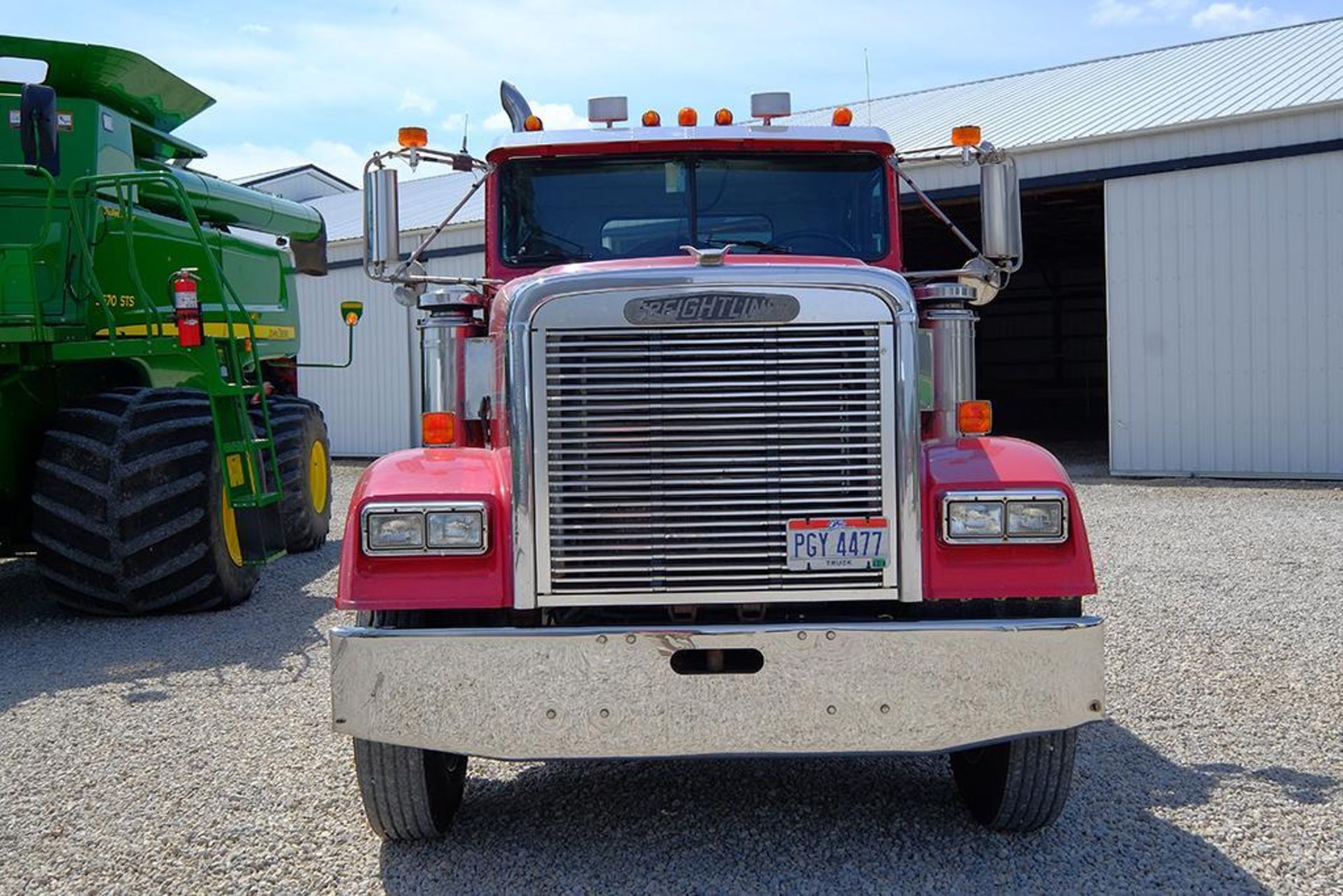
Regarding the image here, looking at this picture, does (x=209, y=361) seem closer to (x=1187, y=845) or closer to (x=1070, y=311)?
(x=1187, y=845)

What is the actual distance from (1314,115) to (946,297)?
12070 millimetres

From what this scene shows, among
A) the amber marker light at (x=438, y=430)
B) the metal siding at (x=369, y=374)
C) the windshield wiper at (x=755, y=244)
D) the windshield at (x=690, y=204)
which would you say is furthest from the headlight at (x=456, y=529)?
the metal siding at (x=369, y=374)

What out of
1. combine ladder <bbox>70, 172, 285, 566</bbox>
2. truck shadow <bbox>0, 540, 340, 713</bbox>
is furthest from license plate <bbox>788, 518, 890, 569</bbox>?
combine ladder <bbox>70, 172, 285, 566</bbox>

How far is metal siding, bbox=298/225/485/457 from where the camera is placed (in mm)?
23344

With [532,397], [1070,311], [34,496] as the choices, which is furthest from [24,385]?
[1070,311]

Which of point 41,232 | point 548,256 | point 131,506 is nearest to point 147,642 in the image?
point 131,506

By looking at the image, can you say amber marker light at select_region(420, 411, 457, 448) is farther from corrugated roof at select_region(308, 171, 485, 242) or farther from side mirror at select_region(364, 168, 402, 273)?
corrugated roof at select_region(308, 171, 485, 242)

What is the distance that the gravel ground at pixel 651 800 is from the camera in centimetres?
401

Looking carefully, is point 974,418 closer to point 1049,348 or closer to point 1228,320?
point 1228,320

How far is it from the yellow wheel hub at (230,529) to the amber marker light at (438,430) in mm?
3564

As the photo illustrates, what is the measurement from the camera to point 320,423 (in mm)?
11508

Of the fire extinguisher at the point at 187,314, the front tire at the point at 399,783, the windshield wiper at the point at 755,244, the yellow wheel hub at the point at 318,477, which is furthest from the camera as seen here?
the yellow wheel hub at the point at 318,477

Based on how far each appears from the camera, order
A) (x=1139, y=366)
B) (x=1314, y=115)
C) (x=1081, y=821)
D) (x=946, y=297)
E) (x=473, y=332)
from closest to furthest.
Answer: (x=1081, y=821)
(x=946, y=297)
(x=473, y=332)
(x=1314, y=115)
(x=1139, y=366)

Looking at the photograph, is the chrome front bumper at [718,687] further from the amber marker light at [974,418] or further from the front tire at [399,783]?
the amber marker light at [974,418]
